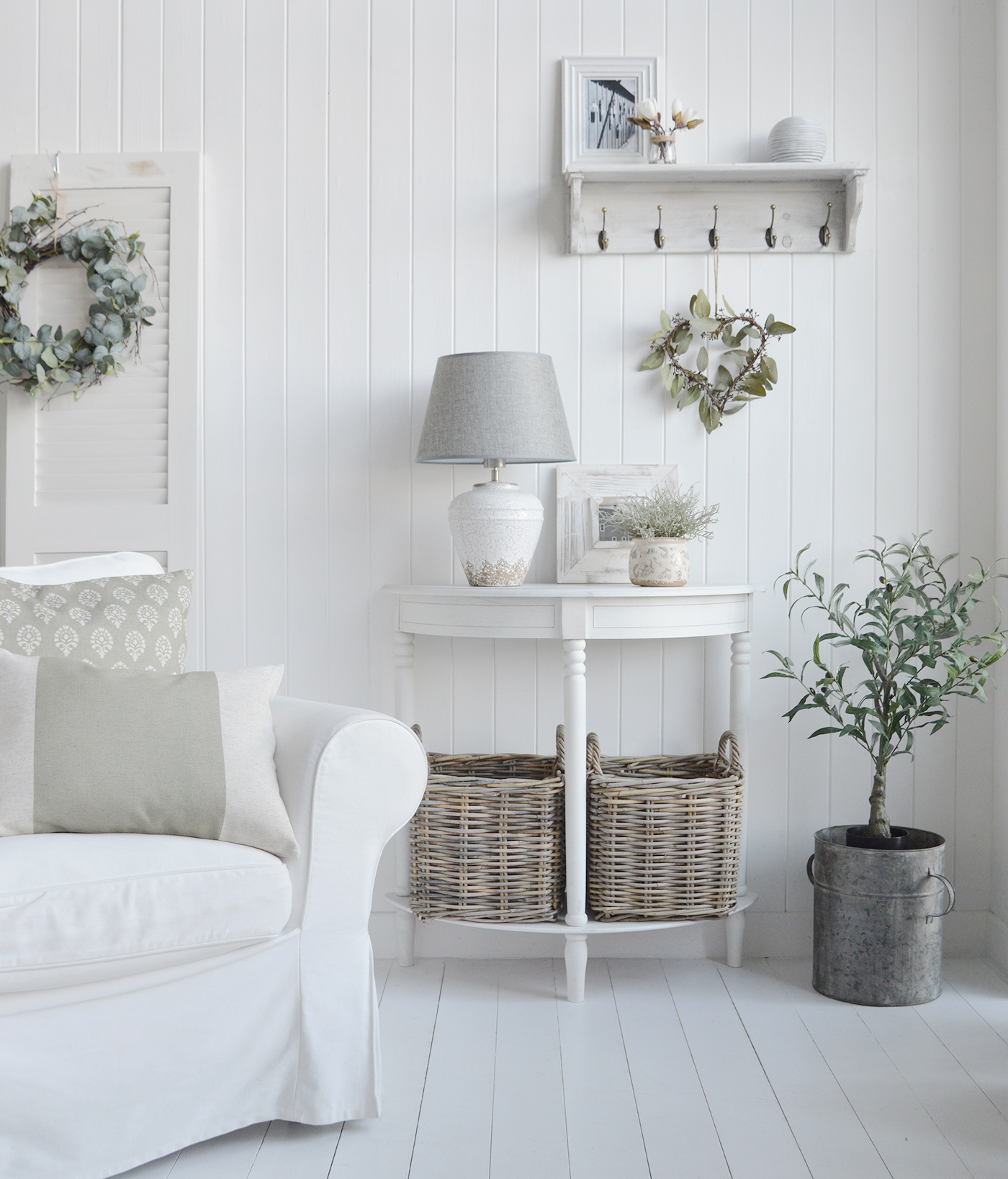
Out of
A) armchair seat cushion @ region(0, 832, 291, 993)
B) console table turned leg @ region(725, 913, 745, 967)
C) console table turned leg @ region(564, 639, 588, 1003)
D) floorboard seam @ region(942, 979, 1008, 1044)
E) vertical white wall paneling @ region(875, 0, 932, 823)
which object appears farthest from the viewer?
vertical white wall paneling @ region(875, 0, 932, 823)

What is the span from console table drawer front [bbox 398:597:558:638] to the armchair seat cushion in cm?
73

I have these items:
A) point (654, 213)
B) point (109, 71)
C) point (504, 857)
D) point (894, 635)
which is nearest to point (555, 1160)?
point (504, 857)

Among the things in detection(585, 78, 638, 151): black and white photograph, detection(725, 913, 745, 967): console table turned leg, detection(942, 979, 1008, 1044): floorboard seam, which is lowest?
detection(942, 979, 1008, 1044): floorboard seam

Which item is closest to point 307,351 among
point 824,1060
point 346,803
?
point 346,803

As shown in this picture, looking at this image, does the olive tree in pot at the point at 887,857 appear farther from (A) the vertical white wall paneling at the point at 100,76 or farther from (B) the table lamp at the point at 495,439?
(A) the vertical white wall paneling at the point at 100,76

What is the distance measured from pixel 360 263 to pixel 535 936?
1.63 meters

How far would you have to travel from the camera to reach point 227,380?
2.46m

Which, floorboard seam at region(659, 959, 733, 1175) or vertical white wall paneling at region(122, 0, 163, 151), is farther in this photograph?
vertical white wall paneling at region(122, 0, 163, 151)

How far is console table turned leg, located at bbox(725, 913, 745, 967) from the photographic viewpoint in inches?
91.5

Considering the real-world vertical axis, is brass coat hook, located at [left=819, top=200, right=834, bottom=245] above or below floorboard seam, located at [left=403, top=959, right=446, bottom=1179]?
above

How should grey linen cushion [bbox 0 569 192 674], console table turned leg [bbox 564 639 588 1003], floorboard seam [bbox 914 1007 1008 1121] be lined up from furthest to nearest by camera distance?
console table turned leg [bbox 564 639 588 1003] → grey linen cushion [bbox 0 569 192 674] → floorboard seam [bbox 914 1007 1008 1121]

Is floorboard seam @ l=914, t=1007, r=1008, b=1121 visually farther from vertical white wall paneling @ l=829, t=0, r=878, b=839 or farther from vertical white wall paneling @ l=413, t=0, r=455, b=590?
vertical white wall paneling @ l=413, t=0, r=455, b=590

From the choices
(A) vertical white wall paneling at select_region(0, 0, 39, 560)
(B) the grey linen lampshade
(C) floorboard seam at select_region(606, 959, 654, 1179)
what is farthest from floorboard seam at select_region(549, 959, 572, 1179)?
(A) vertical white wall paneling at select_region(0, 0, 39, 560)

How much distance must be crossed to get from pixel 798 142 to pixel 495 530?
112 cm
